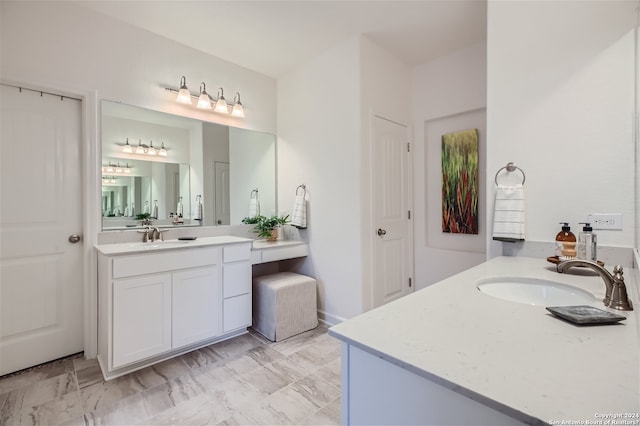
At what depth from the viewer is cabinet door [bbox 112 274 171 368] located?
195 centimetres

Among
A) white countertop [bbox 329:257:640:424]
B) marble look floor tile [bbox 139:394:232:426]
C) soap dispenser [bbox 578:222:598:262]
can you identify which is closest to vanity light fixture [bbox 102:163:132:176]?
marble look floor tile [bbox 139:394:232:426]

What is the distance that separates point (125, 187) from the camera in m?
2.46

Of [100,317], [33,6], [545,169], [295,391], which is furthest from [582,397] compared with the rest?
[33,6]

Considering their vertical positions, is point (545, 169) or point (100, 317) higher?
point (545, 169)

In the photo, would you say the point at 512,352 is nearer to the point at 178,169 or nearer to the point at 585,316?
the point at 585,316

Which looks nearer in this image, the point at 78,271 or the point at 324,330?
the point at 78,271

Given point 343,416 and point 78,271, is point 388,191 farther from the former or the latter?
point 78,271

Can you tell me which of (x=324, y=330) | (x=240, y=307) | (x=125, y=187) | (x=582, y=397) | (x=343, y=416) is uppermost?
(x=125, y=187)

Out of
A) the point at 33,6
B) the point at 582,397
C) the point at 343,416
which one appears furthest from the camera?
the point at 33,6

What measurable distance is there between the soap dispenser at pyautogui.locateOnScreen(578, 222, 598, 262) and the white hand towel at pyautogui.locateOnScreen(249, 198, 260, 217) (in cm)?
272

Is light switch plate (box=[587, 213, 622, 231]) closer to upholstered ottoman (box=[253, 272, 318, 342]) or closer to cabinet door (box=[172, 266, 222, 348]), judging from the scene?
upholstered ottoman (box=[253, 272, 318, 342])

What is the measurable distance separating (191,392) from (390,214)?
2197mm

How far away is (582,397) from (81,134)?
9.93ft

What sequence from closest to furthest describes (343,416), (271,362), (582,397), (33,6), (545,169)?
(582,397) → (343,416) → (545,169) → (33,6) → (271,362)
